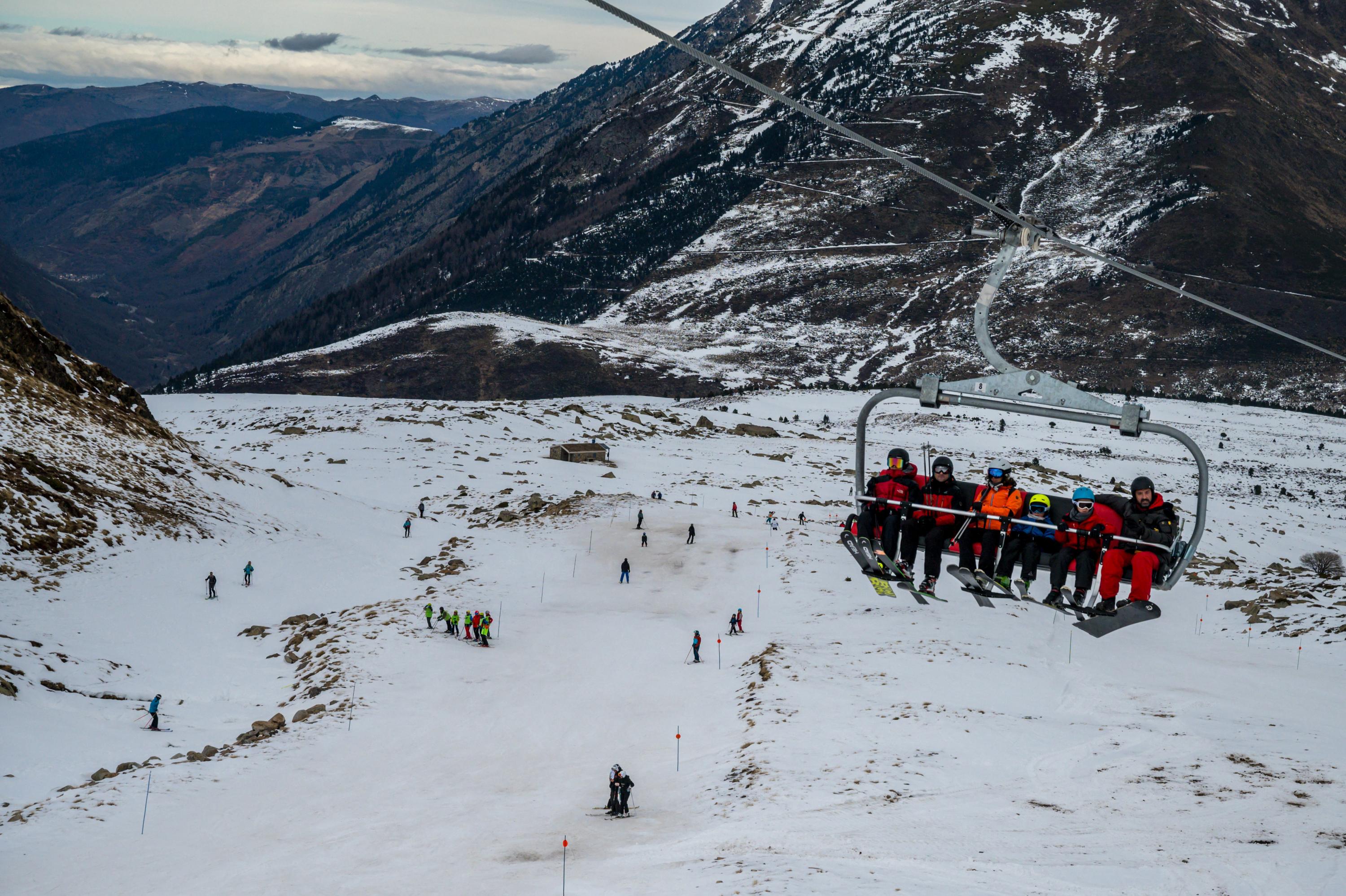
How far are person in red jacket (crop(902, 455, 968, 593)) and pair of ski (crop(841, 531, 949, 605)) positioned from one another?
43 centimetres

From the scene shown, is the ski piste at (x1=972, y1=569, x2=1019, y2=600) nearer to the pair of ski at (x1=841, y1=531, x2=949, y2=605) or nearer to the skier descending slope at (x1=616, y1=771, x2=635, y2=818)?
the pair of ski at (x1=841, y1=531, x2=949, y2=605)

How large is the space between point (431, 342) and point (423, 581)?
151836 mm

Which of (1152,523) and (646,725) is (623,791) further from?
(1152,523)

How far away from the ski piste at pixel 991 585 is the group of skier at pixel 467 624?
24174 millimetres

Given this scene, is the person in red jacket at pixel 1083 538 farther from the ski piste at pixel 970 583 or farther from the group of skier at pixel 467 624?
the group of skier at pixel 467 624

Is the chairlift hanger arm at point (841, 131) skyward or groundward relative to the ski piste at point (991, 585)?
skyward

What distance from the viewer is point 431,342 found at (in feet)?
631

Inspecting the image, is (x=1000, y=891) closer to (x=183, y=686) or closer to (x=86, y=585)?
(x=183, y=686)

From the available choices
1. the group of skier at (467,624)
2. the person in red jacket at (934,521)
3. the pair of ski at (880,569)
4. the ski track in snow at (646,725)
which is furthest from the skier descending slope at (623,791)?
the group of skier at (467,624)

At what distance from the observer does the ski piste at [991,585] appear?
659 inches

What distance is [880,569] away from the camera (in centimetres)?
1711

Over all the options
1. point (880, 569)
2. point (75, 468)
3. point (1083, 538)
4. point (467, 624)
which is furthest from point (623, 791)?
point (75, 468)

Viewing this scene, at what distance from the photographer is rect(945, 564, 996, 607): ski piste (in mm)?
16500

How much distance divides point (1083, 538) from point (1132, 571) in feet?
2.95
